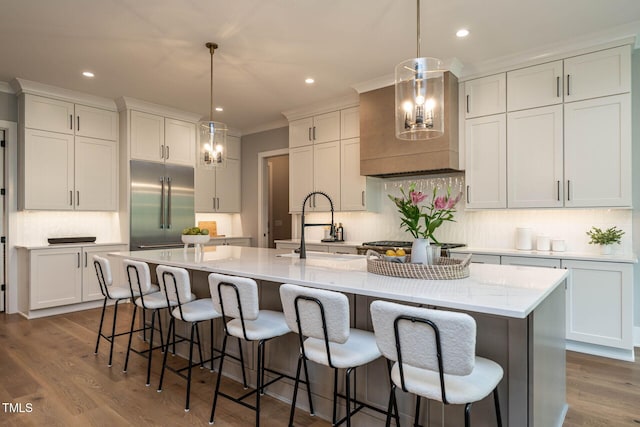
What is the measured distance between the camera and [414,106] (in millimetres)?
2250

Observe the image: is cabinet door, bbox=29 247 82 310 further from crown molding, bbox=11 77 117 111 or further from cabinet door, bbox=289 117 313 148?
cabinet door, bbox=289 117 313 148

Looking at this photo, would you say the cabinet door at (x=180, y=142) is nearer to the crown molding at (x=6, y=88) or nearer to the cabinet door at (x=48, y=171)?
the cabinet door at (x=48, y=171)

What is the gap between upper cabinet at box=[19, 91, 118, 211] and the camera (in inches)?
181

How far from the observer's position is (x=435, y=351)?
1353mm

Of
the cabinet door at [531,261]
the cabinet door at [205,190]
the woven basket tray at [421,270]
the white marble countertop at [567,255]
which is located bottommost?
the cabinet door at [531,261]

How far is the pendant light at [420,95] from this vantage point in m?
2.17

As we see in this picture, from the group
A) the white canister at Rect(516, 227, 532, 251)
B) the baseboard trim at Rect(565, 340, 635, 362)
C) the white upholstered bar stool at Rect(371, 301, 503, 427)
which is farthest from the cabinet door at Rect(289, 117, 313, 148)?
the white upholstered bar stool at Rect(371, 301, 503, 427)

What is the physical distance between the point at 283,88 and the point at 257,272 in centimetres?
309

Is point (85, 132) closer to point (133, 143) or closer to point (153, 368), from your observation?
Answer: point (133, 143)

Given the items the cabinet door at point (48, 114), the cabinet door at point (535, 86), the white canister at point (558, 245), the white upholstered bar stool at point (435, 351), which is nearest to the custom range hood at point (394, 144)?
the cabinet door at point (535, 86)

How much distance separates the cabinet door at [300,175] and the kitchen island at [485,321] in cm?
301

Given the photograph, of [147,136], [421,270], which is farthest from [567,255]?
[147,136]

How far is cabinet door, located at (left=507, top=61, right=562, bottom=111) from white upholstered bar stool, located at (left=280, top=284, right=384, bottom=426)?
10.2ft

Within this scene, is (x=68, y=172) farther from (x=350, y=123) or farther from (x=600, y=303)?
(x=600, y=303)
